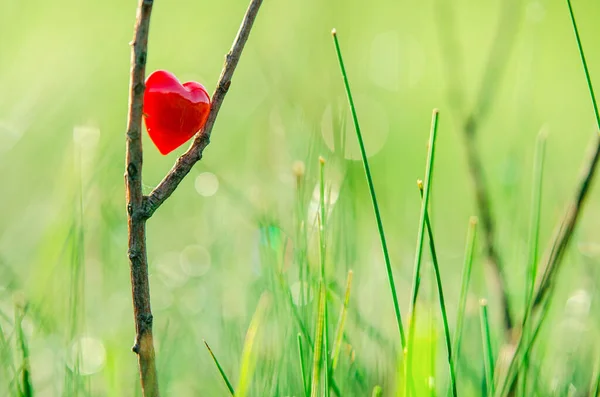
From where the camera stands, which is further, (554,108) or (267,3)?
(267,3)

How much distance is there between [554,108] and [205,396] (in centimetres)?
225

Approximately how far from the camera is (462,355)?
1.03m

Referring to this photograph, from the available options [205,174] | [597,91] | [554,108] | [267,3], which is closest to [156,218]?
[205,174]

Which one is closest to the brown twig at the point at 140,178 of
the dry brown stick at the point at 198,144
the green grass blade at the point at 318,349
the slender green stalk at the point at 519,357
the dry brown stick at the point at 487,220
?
the dry brown stick at the point at 198,144

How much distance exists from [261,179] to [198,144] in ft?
3.34

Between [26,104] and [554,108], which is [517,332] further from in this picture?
[554,108]

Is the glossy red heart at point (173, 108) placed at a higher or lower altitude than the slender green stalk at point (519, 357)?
higher

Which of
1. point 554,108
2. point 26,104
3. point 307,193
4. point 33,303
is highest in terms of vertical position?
point 554,108

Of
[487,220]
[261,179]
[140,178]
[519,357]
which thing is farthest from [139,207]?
[261,179]

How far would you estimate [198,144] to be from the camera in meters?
0.60

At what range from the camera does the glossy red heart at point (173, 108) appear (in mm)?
591

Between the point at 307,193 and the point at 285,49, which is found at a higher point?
the point at 285,49

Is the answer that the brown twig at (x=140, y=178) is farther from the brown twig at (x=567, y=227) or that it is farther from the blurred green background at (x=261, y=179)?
the brown twig at (x=567, y=227)

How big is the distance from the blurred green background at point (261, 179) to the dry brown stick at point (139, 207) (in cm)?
12
